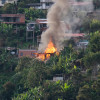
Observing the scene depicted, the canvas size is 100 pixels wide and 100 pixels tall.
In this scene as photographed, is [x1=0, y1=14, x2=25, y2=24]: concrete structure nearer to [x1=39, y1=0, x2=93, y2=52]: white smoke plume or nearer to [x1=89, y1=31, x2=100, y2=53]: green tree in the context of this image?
[x1=39, y1=0, x2=93, y2=52]: white smoke plume

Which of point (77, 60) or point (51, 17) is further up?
point (51, 17)

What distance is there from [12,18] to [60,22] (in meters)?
6.68

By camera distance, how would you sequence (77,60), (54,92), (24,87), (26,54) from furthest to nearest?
(26,54) < (77,60) < (24,87) < (54,92)

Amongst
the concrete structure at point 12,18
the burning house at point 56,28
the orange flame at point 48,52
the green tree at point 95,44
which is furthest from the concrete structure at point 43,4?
the green tree at point 95,44

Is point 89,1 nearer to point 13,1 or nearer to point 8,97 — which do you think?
point 13,1

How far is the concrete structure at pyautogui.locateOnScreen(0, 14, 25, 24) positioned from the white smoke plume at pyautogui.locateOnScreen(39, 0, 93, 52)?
3.84 metres

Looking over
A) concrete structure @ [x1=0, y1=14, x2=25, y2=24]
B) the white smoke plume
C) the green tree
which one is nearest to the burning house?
the white smoke plume

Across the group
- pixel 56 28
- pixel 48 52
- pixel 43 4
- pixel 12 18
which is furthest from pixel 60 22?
pixel 43 4

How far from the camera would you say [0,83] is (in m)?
30.4

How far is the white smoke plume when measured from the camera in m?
35.9

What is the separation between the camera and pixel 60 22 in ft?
121

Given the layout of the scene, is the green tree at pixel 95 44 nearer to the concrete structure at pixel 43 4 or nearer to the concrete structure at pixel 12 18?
the concrete structure at pixel 12 18

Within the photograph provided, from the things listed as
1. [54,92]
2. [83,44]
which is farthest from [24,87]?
[83,44]

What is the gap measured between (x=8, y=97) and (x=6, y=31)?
11028mm
